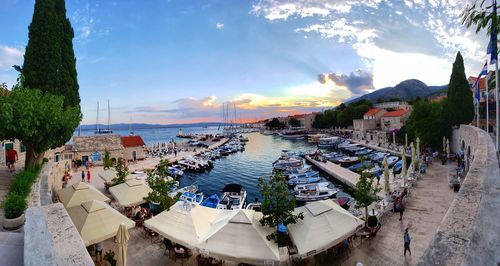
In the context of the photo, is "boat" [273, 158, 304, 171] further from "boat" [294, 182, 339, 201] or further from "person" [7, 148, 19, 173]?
"person" [7, 148, 19, 173]

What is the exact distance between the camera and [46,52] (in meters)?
22.2

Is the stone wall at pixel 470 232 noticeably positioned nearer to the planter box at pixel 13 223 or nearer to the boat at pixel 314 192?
the planter box at pixel 13 223

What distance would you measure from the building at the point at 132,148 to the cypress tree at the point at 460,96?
48.8 metres

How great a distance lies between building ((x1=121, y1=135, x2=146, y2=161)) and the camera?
45.4 metres

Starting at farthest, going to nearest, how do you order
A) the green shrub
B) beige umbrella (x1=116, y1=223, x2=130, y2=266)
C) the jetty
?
the jetty < beige umbrella (x1=116, y1=223, x2=130, y2=266) < the green shrub

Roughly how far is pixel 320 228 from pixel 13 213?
11.1 m

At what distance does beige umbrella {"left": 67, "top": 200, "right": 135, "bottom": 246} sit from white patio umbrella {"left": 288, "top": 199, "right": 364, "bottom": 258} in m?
7.36

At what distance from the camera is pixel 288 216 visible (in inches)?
495

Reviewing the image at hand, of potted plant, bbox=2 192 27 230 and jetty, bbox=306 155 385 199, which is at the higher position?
potted plant, bbox=2 192 27 230

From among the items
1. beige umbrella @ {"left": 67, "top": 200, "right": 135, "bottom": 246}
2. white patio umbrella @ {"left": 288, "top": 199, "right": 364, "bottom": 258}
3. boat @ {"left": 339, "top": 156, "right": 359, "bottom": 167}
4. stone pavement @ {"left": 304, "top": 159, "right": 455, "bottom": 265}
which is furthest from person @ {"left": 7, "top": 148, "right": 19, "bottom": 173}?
boat @ {"left": 339, "top": 156, "right": 359, "bottom": 167}

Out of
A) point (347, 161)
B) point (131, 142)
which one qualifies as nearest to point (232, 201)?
point (131, 142)

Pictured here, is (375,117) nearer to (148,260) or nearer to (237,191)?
(237,191)

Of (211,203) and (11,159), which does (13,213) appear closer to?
(11,159)

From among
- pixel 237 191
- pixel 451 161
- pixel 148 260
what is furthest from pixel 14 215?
pixel 451 161
